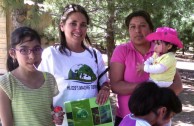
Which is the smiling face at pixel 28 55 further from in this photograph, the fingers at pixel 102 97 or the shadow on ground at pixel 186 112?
the shadow on ground at pixel 186 112

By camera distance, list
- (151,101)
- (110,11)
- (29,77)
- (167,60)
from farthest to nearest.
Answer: (110,11), (167,60), (29,77), (151,101)

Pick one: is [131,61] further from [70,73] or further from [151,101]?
[151,101]

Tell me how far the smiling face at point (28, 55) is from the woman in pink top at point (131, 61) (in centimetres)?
70

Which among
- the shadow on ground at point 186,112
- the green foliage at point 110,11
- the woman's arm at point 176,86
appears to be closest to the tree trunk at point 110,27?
the green foliage at point 110,11

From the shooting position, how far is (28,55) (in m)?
1.98

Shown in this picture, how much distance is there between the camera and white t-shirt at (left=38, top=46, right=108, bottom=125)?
2188 mm

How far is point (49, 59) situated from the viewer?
2.21 metres

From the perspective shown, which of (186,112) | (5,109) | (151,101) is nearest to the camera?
(151,101)

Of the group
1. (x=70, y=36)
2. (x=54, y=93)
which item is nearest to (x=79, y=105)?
(x=54, y=93)

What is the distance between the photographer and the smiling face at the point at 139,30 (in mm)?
2496

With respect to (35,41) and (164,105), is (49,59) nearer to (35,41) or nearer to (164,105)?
(35,41)

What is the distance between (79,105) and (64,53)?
0.39 m

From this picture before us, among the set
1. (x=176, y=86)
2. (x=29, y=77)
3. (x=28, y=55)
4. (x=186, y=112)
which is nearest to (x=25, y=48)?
(x=28, y=55)

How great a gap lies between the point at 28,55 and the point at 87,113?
58 cm
